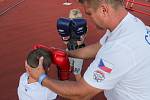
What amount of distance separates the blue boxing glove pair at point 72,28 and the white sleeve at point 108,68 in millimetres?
1192

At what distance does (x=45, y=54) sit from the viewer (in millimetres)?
1859

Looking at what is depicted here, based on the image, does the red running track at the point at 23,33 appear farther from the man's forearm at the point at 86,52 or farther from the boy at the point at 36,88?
the boy at the point at 36,88

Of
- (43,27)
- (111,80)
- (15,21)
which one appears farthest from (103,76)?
(15,21)

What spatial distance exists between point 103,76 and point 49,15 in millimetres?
4287

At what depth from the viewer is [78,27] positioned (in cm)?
267

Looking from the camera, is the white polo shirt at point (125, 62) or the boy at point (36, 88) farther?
the boy at point (36, 88)

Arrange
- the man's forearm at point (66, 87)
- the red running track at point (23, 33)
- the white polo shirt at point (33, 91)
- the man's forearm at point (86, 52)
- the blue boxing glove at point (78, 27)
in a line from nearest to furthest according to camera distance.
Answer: the man's forearm at point (66, 87) → the white polo shirt at point (33, 91) → the man's forearm at point (86, 52) → the blue boxing glove at point (78, 27) → the red running track at point (23, 33)

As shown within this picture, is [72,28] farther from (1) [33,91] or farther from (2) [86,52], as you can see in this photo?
(1) [33,91]

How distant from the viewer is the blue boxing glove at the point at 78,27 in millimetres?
2671

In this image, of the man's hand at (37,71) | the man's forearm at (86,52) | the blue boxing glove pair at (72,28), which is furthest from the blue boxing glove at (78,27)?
the man's hand at (37,71)

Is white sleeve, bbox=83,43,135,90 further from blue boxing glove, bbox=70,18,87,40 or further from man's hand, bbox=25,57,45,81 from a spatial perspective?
blue boxing glove, bbox=70,18,87,40

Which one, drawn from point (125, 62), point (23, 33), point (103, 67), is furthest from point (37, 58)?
point (23, 33)

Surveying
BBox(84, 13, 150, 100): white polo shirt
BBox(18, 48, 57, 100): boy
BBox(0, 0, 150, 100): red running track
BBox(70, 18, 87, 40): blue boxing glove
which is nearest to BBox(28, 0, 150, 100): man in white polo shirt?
BBox(84, 13, 150, 100): white polo shirt

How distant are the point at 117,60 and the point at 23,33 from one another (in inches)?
136
